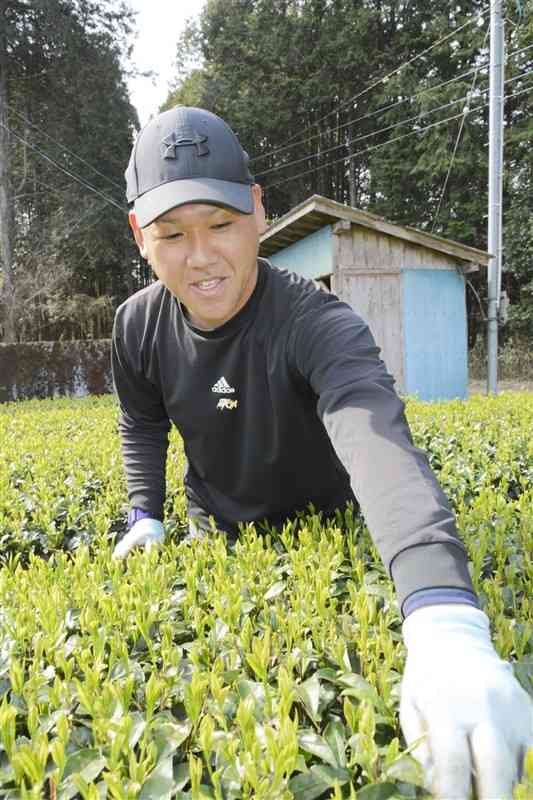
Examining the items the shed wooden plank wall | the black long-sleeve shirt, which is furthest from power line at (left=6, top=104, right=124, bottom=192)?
the black long-sleeve shirt

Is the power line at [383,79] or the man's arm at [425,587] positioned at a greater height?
the power line at [383,79]

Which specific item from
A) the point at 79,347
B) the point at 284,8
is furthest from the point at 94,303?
the point at 284,8

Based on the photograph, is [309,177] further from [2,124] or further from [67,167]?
[2,124]

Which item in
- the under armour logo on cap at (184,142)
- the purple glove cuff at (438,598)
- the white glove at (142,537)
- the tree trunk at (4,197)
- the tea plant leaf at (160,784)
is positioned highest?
the tree trunk at (4,197)

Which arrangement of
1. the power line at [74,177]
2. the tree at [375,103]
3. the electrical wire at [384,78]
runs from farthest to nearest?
the electrical wire at [384,78] < the power line at [74,177] < the tree at [375,103]

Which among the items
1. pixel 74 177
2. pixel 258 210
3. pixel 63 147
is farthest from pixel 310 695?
pixel 63 147

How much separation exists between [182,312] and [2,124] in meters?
24.4

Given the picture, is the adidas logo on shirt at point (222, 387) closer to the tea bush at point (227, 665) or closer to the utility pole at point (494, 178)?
the tea bush at point (227, 665)

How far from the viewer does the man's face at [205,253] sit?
6.96ft

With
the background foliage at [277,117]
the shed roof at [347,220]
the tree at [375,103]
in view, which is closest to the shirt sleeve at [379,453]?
the shed roof at [347,220]

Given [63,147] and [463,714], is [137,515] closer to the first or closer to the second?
[463,714]

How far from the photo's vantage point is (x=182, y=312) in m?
2.59

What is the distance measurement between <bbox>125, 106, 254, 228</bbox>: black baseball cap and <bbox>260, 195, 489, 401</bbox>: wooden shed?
1045 cm

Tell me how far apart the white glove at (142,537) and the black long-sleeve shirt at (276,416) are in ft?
0.59
